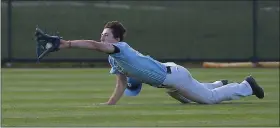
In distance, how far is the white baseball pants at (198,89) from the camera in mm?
9961

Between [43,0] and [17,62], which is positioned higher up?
[43,0]

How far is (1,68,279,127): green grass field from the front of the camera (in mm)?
8492

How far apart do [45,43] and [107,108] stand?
6.11 feet

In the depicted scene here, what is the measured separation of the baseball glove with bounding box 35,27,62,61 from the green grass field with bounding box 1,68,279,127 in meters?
0.69

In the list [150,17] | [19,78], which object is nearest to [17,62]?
[150,17]

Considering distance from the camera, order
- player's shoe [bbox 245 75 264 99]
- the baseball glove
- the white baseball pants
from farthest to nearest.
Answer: player's shoe [bbox 245 75 264 99] → the white baseball pants → the baseball glove

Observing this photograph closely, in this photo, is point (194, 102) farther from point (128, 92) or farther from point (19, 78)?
point (19, 78)

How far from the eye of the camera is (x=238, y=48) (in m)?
21.7

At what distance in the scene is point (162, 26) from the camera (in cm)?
2141

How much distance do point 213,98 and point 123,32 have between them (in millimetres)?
1489

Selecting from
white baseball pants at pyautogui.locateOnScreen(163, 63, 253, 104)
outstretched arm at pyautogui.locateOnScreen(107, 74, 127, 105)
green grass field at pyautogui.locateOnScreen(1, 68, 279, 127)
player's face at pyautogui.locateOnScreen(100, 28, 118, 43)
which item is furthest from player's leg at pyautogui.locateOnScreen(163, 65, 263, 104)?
player's face at pyautogui.locateOnScreen(100, 28, 118, 43)

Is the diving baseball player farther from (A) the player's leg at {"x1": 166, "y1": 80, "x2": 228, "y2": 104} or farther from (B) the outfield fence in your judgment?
(B) the outfield fence

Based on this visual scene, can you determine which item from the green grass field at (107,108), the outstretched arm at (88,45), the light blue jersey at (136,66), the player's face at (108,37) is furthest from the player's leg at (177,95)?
the outstretched arm at (88,45)

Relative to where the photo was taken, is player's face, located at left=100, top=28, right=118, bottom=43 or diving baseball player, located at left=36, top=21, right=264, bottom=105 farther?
player's face, located at left=100, top=28, right=118, bottom=43
